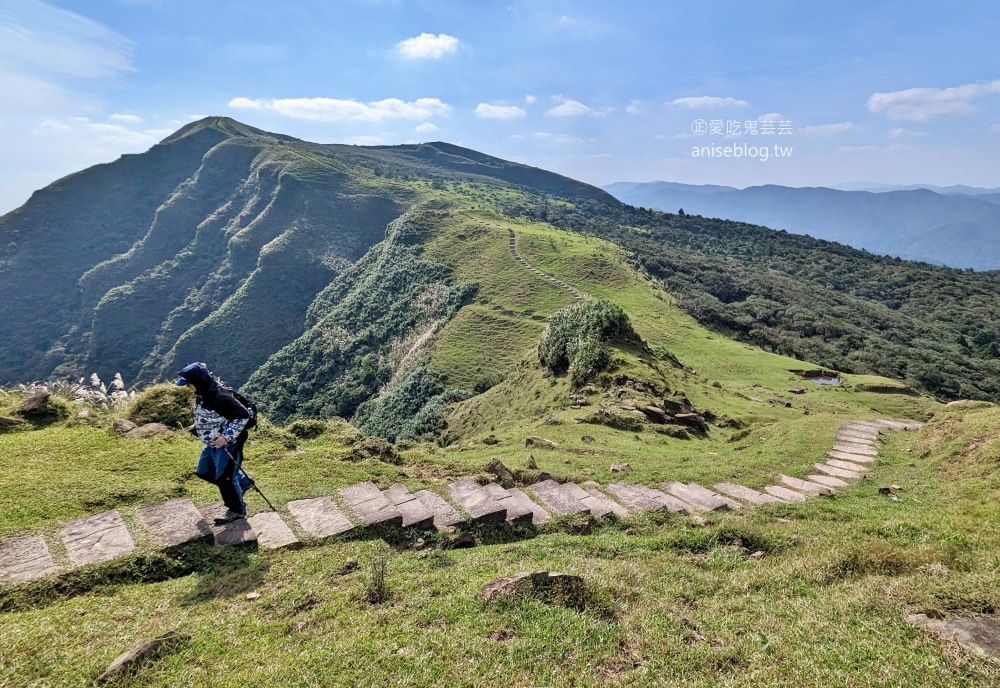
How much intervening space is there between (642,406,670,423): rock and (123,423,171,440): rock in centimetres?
1538

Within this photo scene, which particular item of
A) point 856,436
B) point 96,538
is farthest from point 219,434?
point 856,436

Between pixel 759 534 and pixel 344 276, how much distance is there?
96161 mm

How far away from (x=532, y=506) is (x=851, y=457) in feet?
31.9

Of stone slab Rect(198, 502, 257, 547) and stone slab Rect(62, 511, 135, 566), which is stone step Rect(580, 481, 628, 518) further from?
stone slab Rect(62, 511, 135, 566)

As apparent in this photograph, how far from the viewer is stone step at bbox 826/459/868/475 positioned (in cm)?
1174

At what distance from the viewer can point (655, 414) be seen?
19.1m

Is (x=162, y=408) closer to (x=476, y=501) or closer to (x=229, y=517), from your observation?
(x=229, y=517)

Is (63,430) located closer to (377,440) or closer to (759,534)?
(377,440)

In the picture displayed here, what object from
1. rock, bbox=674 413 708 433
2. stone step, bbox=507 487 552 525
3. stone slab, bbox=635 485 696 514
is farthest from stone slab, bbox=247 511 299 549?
rock, bbox=674 413 708 433

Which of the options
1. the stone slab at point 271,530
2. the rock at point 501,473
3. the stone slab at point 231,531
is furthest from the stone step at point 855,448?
the stone slab at point 231,531

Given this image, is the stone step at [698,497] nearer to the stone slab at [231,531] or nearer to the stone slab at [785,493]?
the stone slab at [785,493]

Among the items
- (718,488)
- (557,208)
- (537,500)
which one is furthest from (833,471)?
(557,208)

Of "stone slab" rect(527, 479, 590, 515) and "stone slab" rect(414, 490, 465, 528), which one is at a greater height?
"stone slab" rect(414, 490, 465, 528)

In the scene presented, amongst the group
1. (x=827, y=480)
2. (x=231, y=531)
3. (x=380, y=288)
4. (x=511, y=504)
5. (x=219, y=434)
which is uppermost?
(x=219, y=434)
